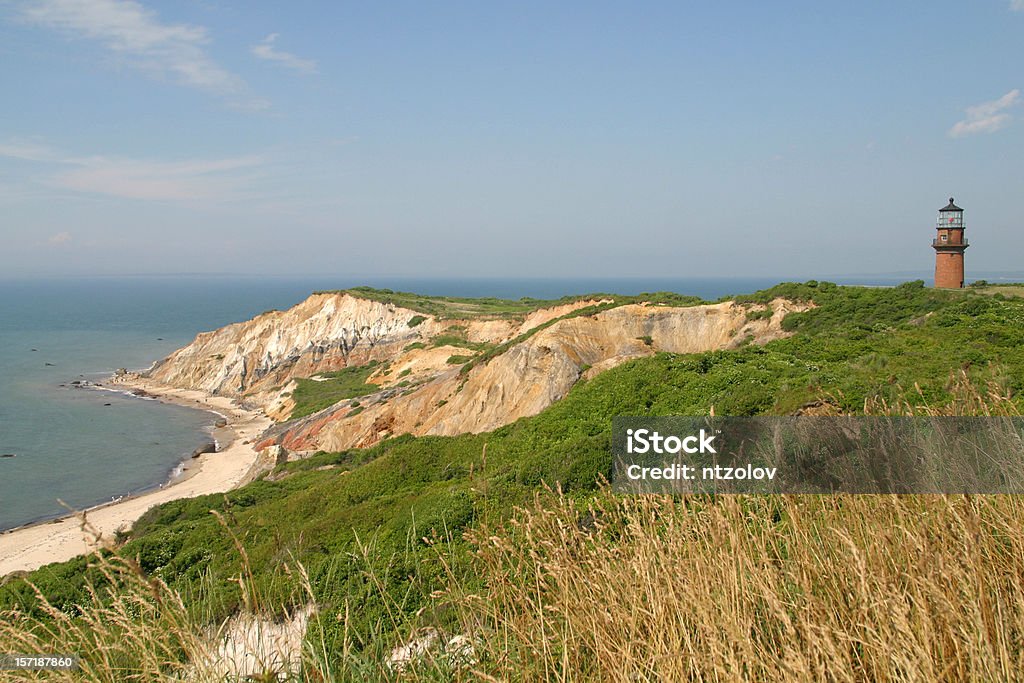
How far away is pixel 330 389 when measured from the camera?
166 ft

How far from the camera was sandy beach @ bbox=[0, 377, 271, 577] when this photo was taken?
23891mm

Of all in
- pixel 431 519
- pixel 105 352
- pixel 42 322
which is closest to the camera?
pixel 431 519

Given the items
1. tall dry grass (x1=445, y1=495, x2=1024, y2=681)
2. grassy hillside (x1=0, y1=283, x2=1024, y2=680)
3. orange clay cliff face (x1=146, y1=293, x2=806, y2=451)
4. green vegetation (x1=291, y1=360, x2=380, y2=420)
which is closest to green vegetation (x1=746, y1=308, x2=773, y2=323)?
orange clay cliff face (x1=146, y1=293, x2=806, y2=451)

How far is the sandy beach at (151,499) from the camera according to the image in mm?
23891

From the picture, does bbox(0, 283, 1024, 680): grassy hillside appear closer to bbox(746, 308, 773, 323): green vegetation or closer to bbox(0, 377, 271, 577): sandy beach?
bbox(0, 377, 271, 577): sandy beach

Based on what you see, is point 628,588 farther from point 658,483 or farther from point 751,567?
point 658,483

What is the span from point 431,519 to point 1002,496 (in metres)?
7.48

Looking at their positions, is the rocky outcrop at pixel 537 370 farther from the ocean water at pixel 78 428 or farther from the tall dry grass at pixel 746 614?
the tall dry grass at pixel 746 614

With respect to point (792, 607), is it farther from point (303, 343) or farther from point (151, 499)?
point (303, 343)

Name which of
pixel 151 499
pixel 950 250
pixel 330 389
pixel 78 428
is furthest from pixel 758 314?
pixel 78 428

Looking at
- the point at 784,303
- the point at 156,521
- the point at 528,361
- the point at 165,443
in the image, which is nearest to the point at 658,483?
the point at 156,521

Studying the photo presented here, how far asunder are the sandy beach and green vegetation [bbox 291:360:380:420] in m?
3.46

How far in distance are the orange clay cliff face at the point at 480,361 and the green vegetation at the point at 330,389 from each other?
50.2 inches

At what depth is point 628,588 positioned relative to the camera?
2.86 meters
